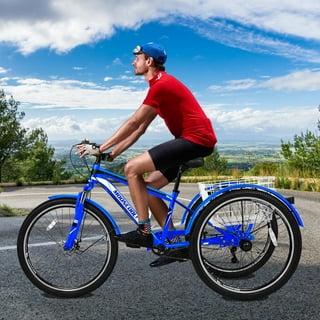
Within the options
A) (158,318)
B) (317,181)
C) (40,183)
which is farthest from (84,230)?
(40,183)

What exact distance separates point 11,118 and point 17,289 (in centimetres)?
3138

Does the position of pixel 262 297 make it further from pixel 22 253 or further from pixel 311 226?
pixel 311 226

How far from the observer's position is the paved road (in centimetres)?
372

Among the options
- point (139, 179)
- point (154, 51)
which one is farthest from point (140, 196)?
point (154, 51)

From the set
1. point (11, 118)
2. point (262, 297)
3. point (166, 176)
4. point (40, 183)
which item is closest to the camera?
point (262, 297)

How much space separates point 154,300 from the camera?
405 cm

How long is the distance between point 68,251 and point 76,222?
28cm

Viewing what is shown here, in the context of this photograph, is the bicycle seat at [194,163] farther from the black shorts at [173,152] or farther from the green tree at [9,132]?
the green tree at [9,132]

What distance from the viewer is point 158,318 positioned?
142 inches

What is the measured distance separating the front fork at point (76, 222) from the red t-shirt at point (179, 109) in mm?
988

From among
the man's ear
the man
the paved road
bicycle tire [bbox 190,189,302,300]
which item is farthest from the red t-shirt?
the paved road

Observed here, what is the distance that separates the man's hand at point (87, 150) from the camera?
4.29 metres

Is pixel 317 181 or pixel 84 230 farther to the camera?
pixel 317 181

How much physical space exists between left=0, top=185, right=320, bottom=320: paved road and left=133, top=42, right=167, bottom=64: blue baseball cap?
201cm
